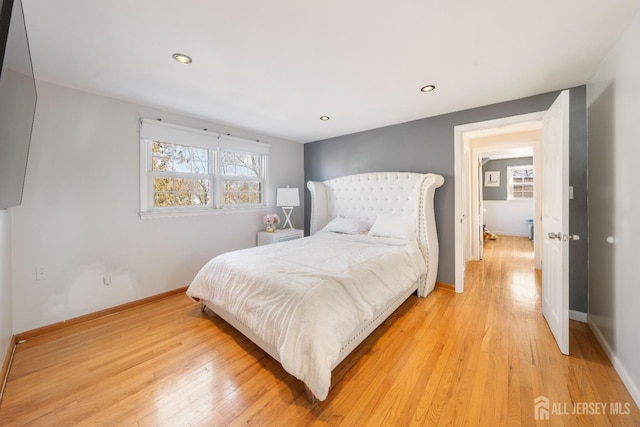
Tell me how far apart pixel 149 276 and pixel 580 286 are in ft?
→ 15.3

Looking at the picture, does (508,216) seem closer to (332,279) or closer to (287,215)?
(287,215)

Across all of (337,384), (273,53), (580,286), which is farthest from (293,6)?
(580,286)

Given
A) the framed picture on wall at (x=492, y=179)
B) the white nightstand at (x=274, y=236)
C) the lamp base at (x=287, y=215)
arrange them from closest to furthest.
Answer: the white nightstand at (x=274, y=236) → the lamp base at (x=287, y=215) → the framed picture on wall at (x=492, y=179)

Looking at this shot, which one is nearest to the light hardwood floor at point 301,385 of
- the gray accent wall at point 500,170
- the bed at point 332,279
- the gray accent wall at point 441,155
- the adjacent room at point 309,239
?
the adjacent room at point 309,239

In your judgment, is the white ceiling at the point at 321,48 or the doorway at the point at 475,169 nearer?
the white ceiling at the point at 321,48

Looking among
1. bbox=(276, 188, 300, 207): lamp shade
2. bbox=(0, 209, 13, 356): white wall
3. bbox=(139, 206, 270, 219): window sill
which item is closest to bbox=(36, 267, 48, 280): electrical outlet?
bbox=(0, 209, 13, 356): white wall

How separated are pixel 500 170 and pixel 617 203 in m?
6.86

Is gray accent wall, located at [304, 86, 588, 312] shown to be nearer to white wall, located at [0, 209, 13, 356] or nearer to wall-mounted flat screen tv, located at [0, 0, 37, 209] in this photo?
Result: wall-mounted flat screen tv, located at [0, 0, 37, 209]

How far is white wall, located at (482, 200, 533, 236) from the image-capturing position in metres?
7.09

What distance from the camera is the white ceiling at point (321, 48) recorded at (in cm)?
143

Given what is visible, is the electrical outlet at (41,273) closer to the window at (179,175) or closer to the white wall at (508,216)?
the window at (179,175)

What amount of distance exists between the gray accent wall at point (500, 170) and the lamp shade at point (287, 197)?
22.0ft

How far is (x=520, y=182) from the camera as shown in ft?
23.9

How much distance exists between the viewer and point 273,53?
73.1 inches
